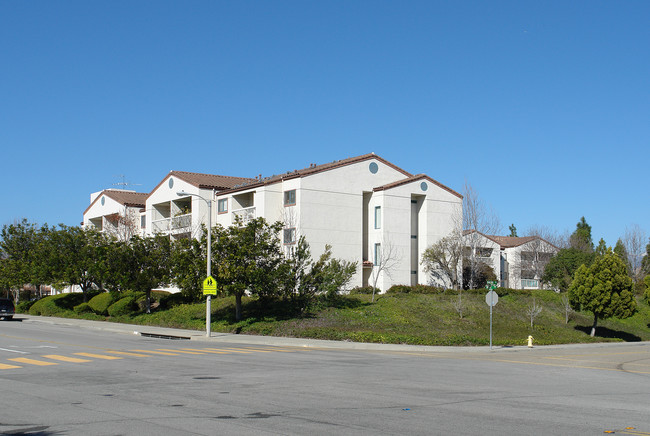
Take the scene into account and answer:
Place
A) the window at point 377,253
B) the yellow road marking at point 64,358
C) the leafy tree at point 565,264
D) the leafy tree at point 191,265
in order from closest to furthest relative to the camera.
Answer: the yellow road marking at point 64,358
the leafy tree at point 191,265
the window at point 377,253
the leafy tree at point 565,264

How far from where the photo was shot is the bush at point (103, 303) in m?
46.7

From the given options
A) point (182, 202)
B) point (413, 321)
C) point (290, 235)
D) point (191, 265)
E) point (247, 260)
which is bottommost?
point (413, 321)

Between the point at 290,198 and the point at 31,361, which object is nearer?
the point at 31,361

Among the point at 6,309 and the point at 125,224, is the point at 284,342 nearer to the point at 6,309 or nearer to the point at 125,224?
the point at 6,309

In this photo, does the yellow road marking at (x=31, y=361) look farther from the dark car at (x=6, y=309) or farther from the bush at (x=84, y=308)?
the bush at (x=84, y=308)

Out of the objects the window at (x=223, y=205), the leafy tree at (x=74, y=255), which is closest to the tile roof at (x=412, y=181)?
the window at (x=223, y=205)

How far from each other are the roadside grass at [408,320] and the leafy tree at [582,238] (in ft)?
106

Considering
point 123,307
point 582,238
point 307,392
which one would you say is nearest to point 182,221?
point 123,307

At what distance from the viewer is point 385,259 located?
163 feet

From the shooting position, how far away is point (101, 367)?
18547mm

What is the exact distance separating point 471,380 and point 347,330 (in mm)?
16200

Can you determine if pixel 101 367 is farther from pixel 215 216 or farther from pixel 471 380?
pixel 215 216

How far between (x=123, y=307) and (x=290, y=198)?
14305 mm

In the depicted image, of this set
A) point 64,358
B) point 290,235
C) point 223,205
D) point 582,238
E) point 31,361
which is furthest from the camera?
point 582,238
